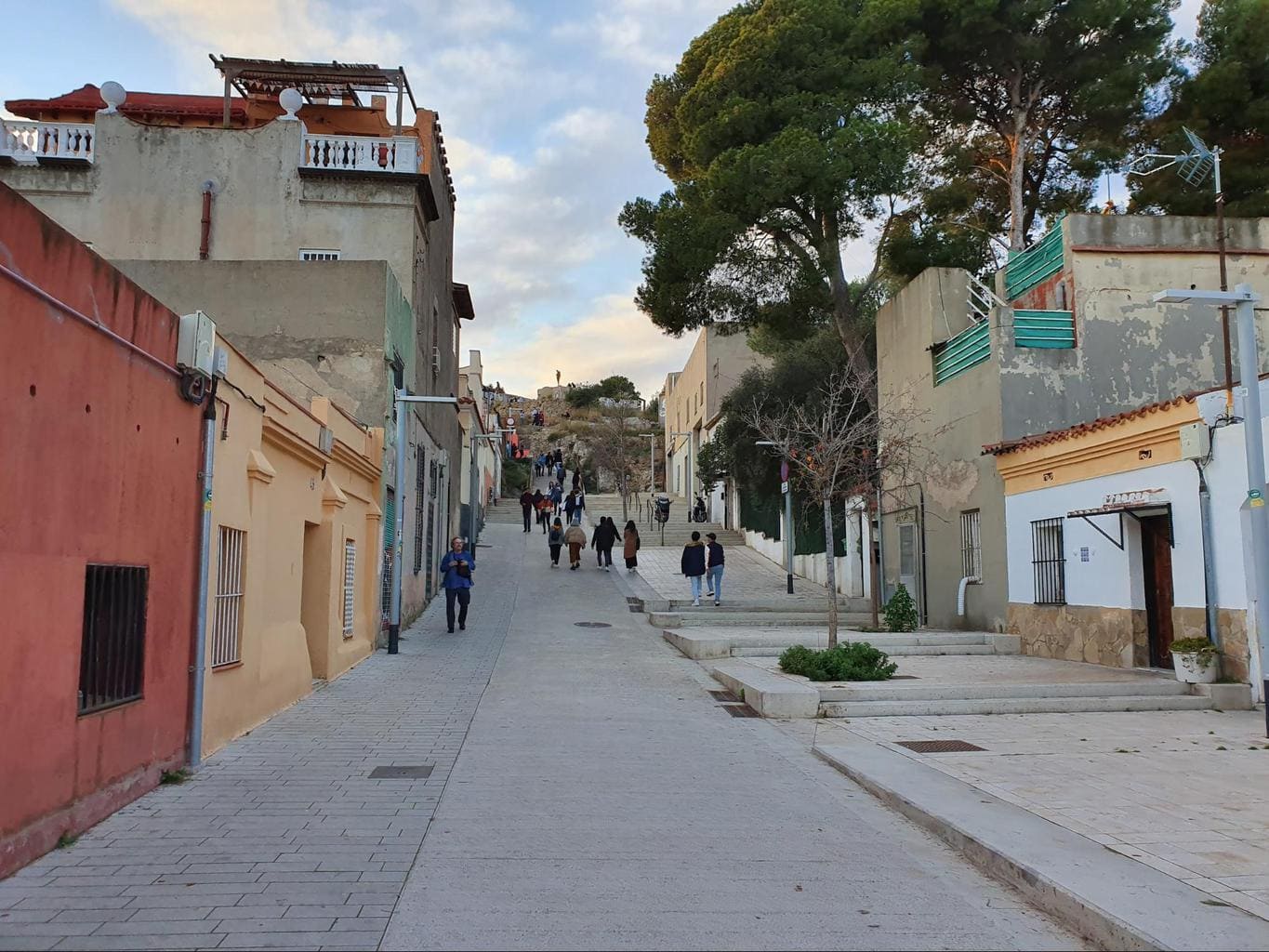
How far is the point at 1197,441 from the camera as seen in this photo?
12.8 metres

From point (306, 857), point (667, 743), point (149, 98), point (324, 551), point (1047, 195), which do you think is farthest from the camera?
point (149, 98)

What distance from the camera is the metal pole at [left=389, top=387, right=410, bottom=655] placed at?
17203 mm

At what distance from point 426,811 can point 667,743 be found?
11.0 feet

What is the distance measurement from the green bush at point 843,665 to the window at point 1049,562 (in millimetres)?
4417

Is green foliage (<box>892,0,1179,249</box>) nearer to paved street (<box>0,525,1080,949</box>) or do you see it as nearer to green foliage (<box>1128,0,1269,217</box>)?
green foliage (<box>1128,0,1269,217</box>)

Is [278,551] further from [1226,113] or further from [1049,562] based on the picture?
[1226,113]

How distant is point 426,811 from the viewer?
6.98 m

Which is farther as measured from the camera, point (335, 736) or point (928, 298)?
point (928, 298)

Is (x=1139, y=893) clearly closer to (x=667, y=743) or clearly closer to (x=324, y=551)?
(x=667, y=743)

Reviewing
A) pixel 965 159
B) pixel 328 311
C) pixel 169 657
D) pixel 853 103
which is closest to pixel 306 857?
pixel 169 657

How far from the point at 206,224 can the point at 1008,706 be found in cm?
1721

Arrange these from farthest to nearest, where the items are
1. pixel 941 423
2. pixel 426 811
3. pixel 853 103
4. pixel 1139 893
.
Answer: pixel 853 103, pixel 941 423, pixel 426 811, pixel 1139 893

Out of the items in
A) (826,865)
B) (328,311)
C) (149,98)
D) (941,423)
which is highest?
(149,98)

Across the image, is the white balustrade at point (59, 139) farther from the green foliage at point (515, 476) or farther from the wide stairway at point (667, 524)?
the green foliage at point (515, 476)
